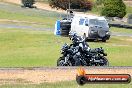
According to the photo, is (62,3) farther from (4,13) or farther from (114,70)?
(114,70)

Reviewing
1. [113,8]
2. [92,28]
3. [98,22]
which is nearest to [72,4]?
[113,8]

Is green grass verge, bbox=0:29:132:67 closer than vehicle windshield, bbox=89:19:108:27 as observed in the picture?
Yes

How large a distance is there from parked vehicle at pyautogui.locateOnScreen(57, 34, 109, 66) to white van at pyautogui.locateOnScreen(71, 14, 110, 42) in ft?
52.6

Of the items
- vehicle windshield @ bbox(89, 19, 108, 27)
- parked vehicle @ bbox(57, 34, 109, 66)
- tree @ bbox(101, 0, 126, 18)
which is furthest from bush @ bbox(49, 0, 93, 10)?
parked vehicle @ bbox(57, 34, 109, 66)

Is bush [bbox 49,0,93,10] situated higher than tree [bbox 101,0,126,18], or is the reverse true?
tree [bbox 101,0,126,18]

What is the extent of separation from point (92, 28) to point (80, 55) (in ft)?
56.1

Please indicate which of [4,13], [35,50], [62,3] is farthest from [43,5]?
[35,50]

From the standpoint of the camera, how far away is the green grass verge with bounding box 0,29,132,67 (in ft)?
71.1

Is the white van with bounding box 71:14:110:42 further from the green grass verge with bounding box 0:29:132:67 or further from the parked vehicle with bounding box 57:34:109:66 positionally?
the parked vehicle with bounding box 57:34:109:66

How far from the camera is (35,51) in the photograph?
27047 mm

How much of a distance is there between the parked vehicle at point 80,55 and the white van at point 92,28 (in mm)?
16042

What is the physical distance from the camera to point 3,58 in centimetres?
2336

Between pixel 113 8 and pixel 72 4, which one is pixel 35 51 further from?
pixel 72 4

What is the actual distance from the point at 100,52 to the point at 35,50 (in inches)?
393
